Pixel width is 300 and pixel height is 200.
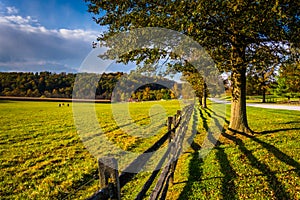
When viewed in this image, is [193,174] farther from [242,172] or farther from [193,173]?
[242,172]

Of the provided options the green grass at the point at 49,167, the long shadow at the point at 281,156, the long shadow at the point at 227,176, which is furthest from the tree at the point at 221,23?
the green grass at the point at 49,167

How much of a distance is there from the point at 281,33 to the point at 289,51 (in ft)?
11.3

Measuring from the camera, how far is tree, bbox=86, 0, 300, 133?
7.04m

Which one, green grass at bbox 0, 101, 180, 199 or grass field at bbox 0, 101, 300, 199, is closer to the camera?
grass field at bbox 0, 101, 300, 199

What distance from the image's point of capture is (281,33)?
774cm

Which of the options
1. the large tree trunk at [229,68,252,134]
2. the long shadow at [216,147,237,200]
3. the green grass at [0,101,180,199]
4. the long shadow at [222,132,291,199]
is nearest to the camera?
the long shadow at [222,132,291,199]

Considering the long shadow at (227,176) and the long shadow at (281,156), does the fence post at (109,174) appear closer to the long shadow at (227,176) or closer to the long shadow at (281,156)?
the long shadow at (227,176)

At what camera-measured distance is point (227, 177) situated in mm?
6598

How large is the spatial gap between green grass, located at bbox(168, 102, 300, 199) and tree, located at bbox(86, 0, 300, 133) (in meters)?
2.74

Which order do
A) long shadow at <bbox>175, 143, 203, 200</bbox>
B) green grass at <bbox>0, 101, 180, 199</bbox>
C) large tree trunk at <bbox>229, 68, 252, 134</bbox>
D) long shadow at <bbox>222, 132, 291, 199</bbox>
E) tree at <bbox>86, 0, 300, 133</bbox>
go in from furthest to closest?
1. large tree trunk at <bbox>229, 68, 252, 134</bbox>
2. tree at <bbox>86, 0, 300, 133</bbox>
3. green grass at <bbox>0, 101, 180, 199</bbox>
4. long shadow at <bbox>175, 143, 203, 200</bbox>
5. long shadow at <bbox>222, 132, 291, 199</bbox>

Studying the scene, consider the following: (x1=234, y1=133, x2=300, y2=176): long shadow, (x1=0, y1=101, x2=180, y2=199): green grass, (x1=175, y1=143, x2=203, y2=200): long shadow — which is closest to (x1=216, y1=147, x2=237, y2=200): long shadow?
(x1=175, y1=143, x2=203, y2=200): long shadow

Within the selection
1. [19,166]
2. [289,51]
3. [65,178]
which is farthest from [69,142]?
[289,51]

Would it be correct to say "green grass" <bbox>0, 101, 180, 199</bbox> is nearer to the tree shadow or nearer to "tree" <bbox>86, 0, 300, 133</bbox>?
the tree shadow

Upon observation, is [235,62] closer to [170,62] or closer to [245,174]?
[170,62]
